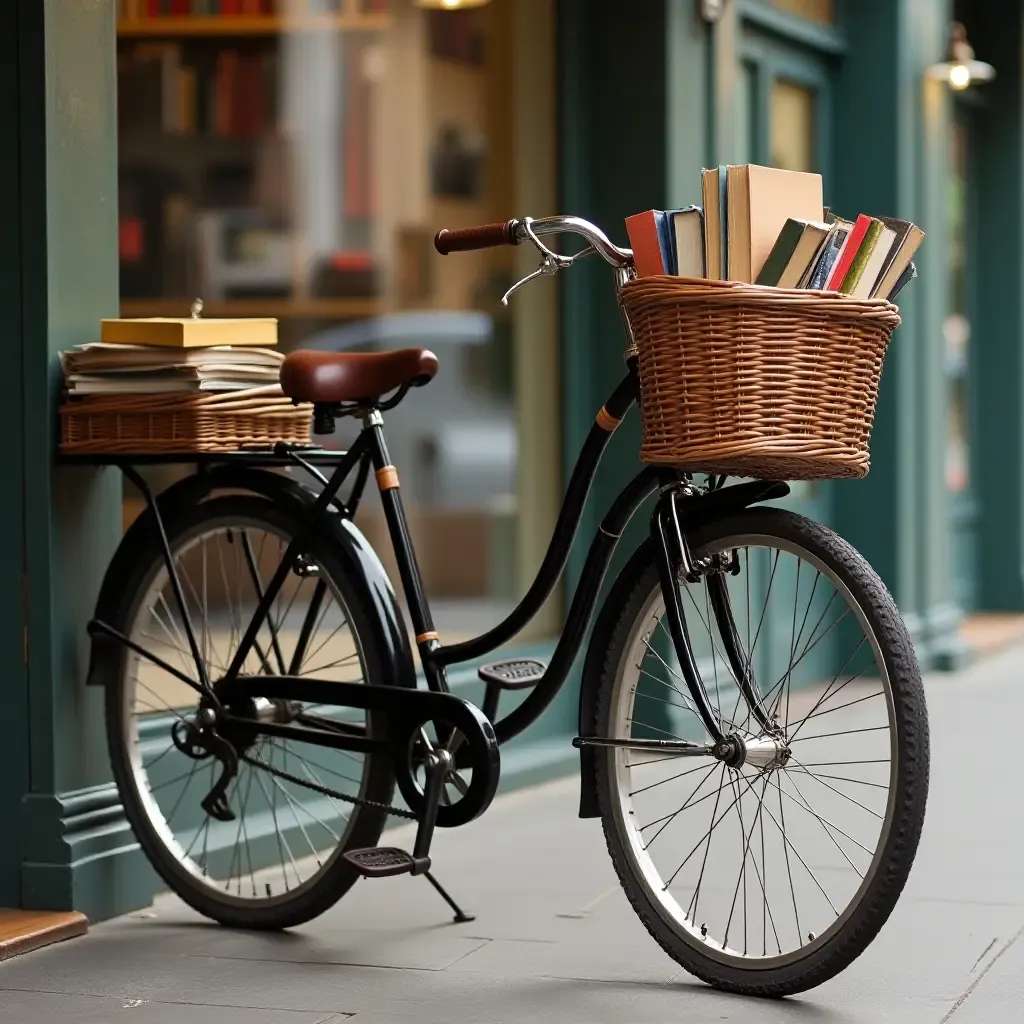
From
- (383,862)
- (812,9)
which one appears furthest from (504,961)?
(812,9)

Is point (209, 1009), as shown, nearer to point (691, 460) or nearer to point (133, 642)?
point (133, 642)

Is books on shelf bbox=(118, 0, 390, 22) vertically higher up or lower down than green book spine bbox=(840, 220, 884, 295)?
higher up

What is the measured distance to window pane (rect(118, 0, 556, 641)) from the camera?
479cm

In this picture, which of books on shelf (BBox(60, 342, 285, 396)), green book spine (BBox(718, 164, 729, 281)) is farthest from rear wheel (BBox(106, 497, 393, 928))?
green book spine (BBox(718, 164, 729, 281))

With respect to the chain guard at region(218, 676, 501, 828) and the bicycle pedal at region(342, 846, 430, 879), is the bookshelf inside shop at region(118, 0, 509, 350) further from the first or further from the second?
the bicycle pedal at region(342, 846, 430, 879)

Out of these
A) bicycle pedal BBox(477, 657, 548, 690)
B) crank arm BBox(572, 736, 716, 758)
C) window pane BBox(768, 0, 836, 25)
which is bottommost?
crank arm BBox(572, 736, 716, 758)

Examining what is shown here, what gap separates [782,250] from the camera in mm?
3023

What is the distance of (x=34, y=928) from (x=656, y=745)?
1.26 metres

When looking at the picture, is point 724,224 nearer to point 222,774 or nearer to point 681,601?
point 681,601

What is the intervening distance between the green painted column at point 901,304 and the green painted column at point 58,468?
441cm

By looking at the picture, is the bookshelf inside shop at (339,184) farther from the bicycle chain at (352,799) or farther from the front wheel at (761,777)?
the front wheel at (761,777)

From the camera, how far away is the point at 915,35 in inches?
317

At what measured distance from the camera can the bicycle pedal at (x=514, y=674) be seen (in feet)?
11.8

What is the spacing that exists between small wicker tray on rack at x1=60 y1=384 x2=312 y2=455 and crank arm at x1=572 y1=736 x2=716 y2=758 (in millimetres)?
962
